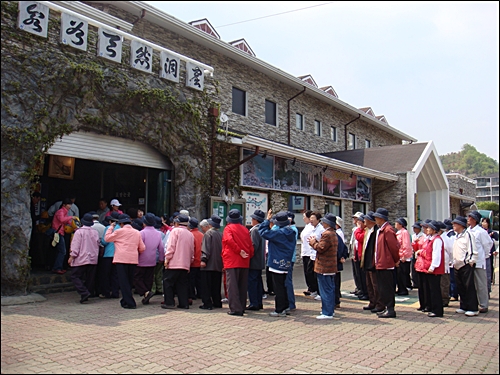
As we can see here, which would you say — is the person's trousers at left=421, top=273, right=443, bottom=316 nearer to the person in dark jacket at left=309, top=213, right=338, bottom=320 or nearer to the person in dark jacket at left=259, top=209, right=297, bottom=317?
the person in dark jacket at left=309, top=213, right=338, bottom=320

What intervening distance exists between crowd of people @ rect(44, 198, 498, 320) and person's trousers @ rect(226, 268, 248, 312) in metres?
0.02

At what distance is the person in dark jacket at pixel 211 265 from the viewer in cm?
805


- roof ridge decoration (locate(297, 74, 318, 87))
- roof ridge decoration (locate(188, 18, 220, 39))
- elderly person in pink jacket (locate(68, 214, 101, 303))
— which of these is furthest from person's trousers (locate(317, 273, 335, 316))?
roof ridge decoration (locate(297, 74, 318, 87))

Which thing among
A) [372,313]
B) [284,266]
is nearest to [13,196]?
[284,266]

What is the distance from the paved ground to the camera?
479 centimetres

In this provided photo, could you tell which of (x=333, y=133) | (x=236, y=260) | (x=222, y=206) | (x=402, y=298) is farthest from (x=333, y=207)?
(x=236, y=260)

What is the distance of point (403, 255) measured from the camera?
10305mm

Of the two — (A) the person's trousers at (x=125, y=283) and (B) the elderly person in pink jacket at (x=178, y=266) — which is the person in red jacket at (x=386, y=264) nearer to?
(B) the elderly person in pink jacket at (x=178, y=266)

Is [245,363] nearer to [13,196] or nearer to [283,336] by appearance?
[283,336]

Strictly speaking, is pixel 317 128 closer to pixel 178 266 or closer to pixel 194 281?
pixel 194 281

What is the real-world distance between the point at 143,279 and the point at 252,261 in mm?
2196

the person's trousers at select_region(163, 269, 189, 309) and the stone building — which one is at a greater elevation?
the stone building

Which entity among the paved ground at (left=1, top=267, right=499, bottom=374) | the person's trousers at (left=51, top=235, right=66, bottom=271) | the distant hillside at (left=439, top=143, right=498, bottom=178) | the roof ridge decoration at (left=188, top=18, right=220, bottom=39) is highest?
the distant hillside at (left=439, top=143, right=498, bottom=178)

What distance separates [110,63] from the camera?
31.8 feet
